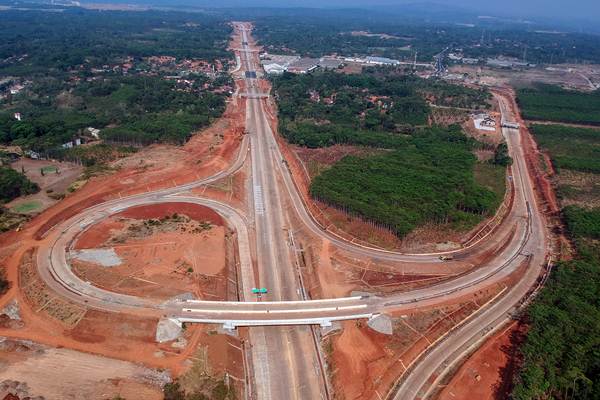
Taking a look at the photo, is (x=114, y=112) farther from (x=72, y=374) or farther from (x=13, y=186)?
(x=72, y=374)

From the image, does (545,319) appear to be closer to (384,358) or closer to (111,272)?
(384,358)

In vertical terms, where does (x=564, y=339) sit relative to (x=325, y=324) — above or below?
above

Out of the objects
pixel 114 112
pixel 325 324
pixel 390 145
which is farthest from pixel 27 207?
pixel 390 145

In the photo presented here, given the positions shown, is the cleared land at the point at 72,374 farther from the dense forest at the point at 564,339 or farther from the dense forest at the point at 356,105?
the dense forest at the point at 356,105

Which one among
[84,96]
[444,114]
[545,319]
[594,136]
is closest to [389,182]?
[545,319]

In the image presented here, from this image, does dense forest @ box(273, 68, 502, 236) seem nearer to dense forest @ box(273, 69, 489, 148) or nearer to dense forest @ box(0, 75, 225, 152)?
dense forest @ box(273, 69, 489, 148)

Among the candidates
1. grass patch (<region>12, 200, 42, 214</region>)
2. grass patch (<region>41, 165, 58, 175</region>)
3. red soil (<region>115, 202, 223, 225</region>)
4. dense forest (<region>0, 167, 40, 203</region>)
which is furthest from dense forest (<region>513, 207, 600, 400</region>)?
grass patch (<region>41, 165, 58, 175</region>)
